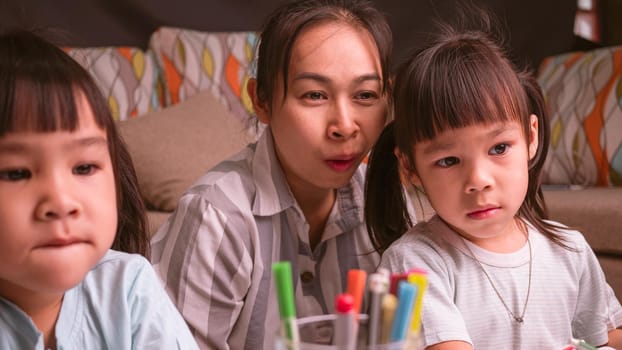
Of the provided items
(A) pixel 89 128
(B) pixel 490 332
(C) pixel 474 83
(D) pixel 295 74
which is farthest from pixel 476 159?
(A) pixel 89 128

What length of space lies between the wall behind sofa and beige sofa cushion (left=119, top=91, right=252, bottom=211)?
36 cm

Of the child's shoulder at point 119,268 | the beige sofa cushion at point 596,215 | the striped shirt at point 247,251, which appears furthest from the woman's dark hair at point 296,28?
the beige sofa cushion at point 596,215

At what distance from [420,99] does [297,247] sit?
0.44 meters

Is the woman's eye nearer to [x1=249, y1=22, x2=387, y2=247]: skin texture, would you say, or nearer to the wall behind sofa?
[x1=249, y1=22, x2=387, y2=247]: skin texture

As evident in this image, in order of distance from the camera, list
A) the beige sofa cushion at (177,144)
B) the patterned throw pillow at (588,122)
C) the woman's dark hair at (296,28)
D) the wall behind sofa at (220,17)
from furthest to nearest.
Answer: the wall behind sofa at (220,17) < the patterned throw pillow at (588,122) < the beige sofa cushion at (177,144) < the woman's dark hair at (296,28)

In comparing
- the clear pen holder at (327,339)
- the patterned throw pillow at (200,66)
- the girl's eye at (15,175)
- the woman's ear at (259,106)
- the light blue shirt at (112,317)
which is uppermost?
the patterned throw pillow at (200,66)

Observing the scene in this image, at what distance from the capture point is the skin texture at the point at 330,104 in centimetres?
130

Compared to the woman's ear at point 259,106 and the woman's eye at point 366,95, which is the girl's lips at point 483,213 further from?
the woman's ear at point 259,106

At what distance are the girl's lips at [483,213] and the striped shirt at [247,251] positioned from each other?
344 mm

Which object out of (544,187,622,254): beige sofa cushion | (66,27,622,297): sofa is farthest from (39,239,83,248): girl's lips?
(544,187,622,254): beige sofa cushion

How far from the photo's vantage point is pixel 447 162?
111 cm

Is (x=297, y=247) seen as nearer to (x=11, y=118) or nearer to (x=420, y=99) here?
(x=420, y=99)

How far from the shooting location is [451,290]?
1115 millimetres

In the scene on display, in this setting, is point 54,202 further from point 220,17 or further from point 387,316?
point 220,17
